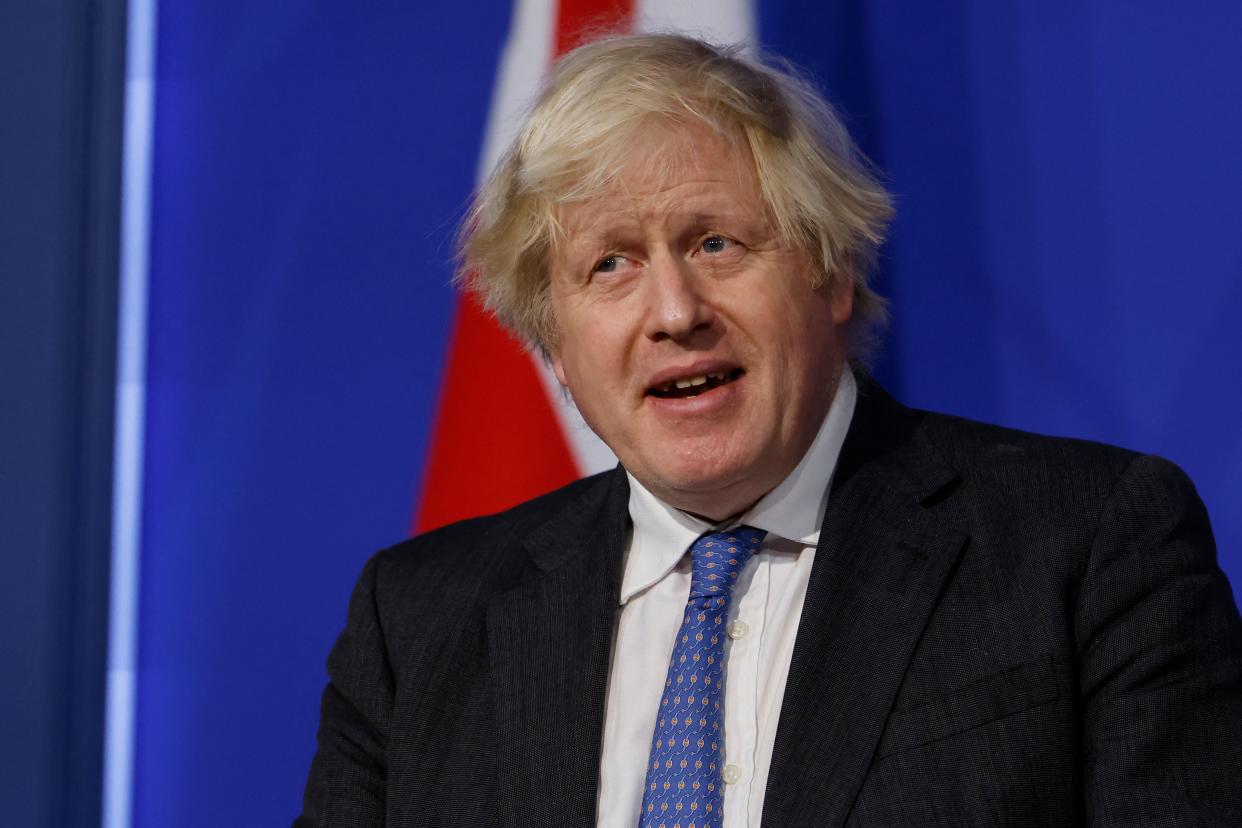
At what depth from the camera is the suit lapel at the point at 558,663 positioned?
1499mm

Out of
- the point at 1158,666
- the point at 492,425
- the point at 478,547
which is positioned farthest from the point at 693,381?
the point at 492,425

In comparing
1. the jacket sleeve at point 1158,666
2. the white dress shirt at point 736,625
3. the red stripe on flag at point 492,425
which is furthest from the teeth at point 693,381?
the red stripe on flag at point 492,425

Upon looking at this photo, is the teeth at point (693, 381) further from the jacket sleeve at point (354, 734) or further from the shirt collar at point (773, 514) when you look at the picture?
the jacket sleeve at point (354, 734)

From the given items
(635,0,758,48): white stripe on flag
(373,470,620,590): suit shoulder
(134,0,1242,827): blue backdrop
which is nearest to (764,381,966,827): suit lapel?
(373,470,620,590): suit shoulder

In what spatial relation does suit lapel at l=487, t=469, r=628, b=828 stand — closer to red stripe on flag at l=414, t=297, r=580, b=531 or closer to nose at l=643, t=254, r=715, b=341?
nose at l=643, t=254, r=715, b=341

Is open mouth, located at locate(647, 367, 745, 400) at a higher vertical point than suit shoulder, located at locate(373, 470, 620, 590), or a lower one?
higher

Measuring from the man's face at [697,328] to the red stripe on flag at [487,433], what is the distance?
2.08ft

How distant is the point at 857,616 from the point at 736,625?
0.13m

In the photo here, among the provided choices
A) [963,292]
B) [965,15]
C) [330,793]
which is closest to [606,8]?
[965,15]

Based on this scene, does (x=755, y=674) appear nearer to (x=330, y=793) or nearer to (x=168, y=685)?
(x=330, y=793)

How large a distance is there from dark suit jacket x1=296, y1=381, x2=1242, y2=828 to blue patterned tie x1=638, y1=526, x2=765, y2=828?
8 cm

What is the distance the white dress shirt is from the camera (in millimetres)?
1473

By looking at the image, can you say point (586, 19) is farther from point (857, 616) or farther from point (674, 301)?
point (857, 616)

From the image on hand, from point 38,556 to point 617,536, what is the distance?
0.93 metres
